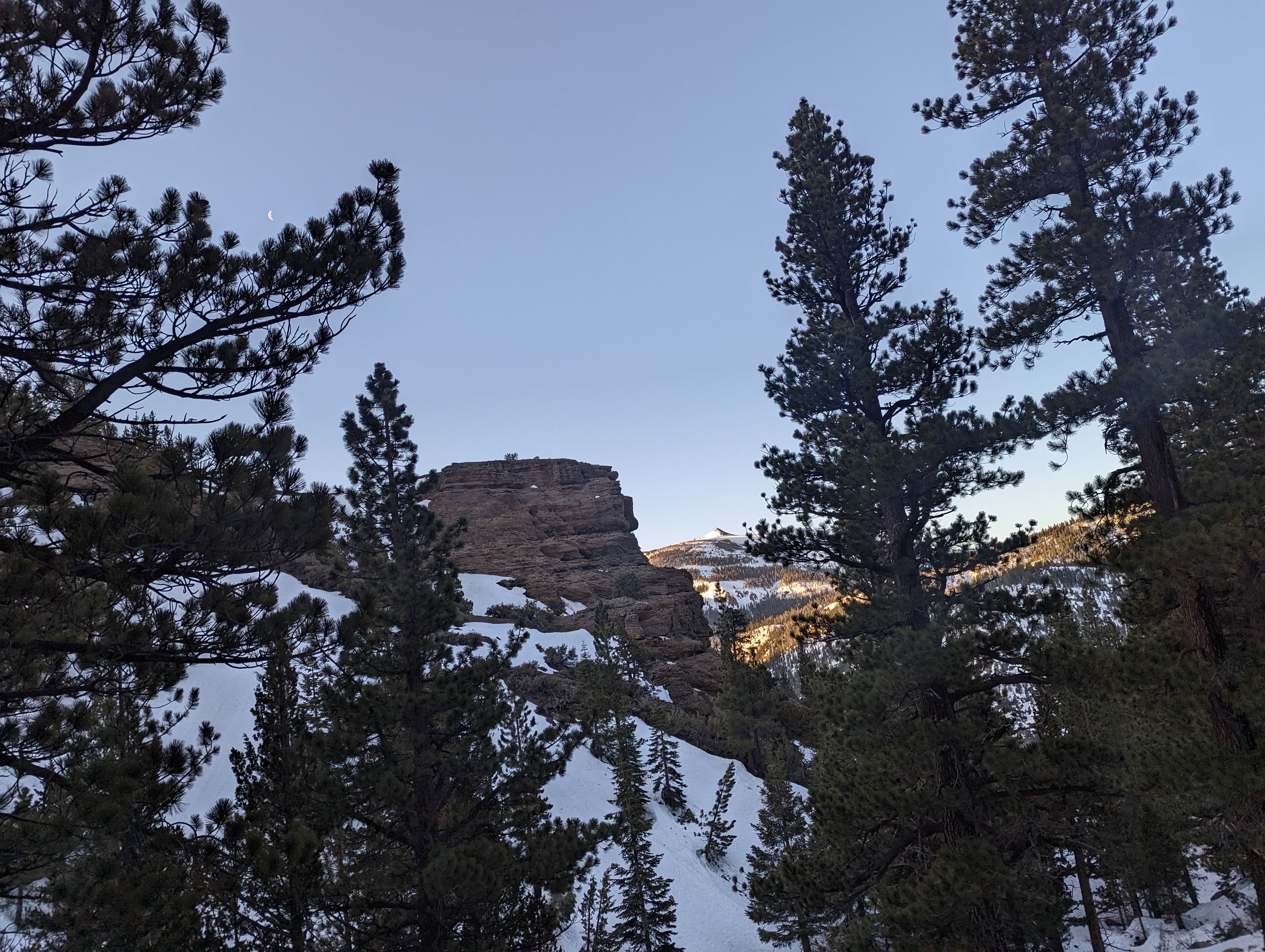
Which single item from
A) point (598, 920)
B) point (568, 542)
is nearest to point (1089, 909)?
point (598, 920)

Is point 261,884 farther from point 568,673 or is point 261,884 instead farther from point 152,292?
point 568,673

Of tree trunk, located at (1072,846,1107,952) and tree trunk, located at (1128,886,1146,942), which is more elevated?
tree trunk, located at (1072,846,1107,952)

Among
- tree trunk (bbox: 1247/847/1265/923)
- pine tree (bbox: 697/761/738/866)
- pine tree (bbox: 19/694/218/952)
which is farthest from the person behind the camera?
pine tree (bbox: 697/761/738/866)

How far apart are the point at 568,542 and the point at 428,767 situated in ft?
→ 175

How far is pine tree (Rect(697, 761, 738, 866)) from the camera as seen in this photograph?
27016 mm

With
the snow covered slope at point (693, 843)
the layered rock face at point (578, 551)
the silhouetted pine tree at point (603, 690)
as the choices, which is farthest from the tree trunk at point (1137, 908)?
the layered rock face at point (578, 551)

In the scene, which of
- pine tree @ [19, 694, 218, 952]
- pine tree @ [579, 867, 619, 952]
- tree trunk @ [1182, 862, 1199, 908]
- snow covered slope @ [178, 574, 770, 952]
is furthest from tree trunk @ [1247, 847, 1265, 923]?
tree trunk @ [1182, 862, 1199, 908]

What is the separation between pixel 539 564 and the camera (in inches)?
2296

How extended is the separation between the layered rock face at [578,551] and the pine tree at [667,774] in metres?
8.07

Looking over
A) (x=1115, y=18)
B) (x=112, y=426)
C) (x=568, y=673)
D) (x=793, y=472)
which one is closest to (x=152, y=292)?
(x=112, y=426)

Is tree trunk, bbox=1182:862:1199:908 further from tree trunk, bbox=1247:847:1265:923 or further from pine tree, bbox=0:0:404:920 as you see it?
pine tree, bbox=0:0:404:920

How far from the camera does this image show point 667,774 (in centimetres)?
3031

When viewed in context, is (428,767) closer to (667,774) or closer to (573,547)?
(667,774)

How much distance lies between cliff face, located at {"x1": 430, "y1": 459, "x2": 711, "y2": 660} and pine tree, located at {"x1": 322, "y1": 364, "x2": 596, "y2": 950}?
A: 3216cm
